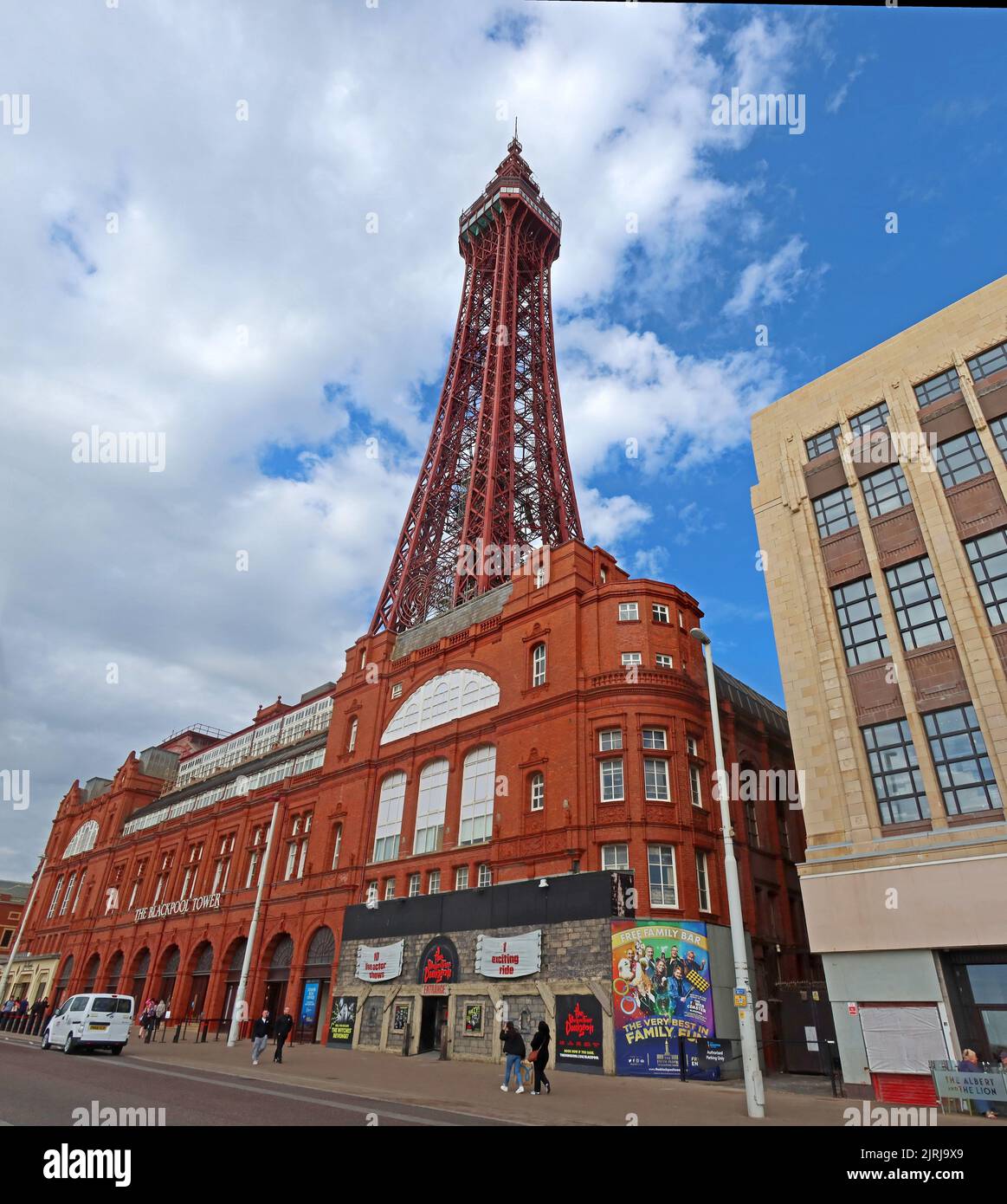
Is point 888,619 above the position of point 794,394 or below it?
below

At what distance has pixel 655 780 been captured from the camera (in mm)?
29547

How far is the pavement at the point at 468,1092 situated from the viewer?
13.7m

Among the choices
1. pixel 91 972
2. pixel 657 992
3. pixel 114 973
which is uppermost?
pixel 91 972

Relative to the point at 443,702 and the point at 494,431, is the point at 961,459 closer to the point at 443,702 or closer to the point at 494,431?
the point at 443,702

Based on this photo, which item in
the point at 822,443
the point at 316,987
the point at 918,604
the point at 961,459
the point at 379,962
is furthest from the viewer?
the point at 316,987

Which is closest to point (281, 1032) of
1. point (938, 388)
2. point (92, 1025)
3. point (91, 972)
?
point (92, 1025)

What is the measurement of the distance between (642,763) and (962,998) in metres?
12.8

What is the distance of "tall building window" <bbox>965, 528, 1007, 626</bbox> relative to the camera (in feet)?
69.8

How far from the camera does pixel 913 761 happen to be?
21.6m

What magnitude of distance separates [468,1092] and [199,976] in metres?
40.0

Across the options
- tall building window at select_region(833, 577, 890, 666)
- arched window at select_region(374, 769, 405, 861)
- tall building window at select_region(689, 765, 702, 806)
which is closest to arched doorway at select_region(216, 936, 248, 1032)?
arched window at select_region(374, 769, 405, 861)

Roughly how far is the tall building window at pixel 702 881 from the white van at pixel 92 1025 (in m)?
20.4

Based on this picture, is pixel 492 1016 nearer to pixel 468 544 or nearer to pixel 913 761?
pixel 913 761
